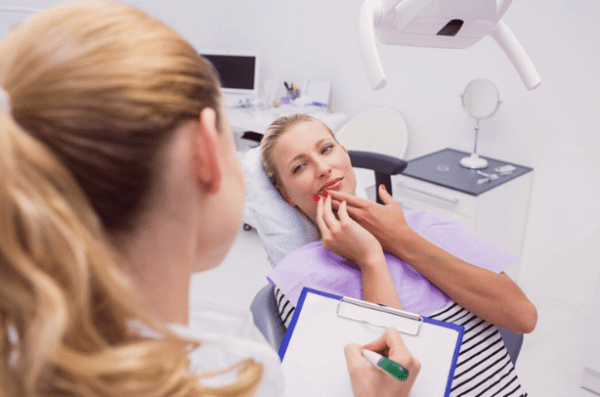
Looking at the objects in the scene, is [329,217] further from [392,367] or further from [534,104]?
[534,104]

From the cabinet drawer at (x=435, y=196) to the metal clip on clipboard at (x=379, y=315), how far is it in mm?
1274

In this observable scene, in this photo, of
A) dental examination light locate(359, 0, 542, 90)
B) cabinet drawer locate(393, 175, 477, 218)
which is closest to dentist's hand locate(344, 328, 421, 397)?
dental examination light locate(359, 0, 542, 90)

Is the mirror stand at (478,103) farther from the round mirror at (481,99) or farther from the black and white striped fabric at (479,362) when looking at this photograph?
the black and white striped fabric at (479,362)

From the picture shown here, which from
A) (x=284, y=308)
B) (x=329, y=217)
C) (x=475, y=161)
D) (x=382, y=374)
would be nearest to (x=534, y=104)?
(x=475, y=161)

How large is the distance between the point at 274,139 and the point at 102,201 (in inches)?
37.9

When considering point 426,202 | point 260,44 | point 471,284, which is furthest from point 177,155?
Result: point 260,44

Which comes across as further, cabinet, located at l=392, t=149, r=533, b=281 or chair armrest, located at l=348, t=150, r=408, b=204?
cabinet, located at l=392, t=149, r=533, b=281

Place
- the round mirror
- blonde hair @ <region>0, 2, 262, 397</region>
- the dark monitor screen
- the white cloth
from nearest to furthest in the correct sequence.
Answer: blonde hair @ <region>0, 2, 262, 397</region>, the white cloth, the round mirror, the dark monitor screen

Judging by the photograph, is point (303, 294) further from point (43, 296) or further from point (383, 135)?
point (383, 135)

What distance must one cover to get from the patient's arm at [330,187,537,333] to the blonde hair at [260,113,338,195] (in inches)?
12.3

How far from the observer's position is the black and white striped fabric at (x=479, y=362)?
1.01 metres

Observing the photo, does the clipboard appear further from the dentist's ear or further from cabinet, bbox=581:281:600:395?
cabinet, bbox=581:281:600:395

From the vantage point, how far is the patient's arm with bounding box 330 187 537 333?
1.07 m

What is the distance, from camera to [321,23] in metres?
3.04
